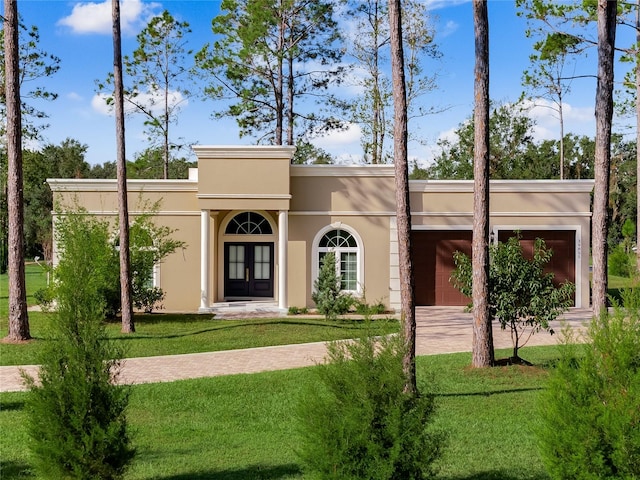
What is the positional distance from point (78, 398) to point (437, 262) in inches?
661

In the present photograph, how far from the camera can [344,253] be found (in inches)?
825

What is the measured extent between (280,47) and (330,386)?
2480cm

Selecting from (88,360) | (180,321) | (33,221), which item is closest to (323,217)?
(180,321)

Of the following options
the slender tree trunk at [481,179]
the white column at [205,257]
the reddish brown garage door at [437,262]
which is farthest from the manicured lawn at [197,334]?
the reddish brown garage door at [437,262]

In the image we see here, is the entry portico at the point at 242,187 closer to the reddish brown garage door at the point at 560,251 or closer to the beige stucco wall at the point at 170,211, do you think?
the beige stucco wall at the point at 170,211

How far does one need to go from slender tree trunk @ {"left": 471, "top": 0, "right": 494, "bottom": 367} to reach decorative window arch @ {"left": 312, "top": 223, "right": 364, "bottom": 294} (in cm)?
958

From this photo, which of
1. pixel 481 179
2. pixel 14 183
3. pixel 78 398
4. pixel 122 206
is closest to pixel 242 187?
pixel 122 206

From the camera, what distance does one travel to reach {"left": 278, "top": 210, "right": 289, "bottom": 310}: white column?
66.1ft

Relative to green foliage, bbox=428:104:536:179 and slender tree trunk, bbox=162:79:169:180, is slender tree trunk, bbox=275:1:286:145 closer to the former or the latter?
slender tree trunk, bbox=162:79:169:180

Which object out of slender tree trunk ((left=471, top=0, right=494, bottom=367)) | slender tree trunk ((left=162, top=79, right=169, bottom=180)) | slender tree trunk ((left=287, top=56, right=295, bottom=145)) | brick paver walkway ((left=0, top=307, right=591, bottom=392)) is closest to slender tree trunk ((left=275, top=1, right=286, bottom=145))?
slender tree trunk ((left=287, top=56, right=295, bottom=145))

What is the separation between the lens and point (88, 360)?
570 centimetres

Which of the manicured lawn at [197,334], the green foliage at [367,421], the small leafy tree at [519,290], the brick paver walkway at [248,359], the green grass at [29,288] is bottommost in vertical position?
the brick paver walkway at [248,359]

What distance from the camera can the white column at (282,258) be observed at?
20.1 metres

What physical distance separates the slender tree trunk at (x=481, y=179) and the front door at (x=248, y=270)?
38.3ft
